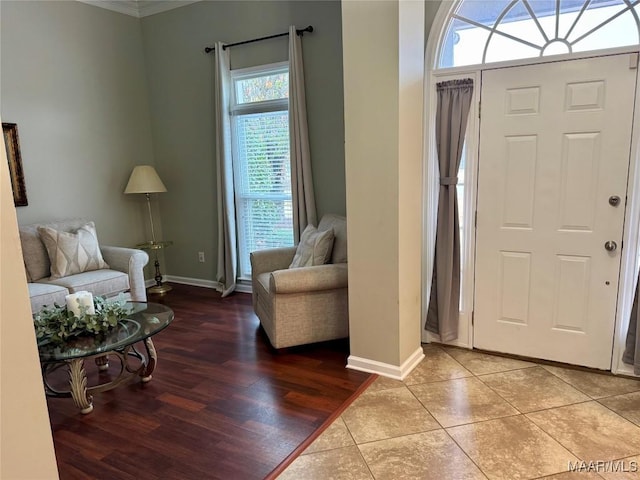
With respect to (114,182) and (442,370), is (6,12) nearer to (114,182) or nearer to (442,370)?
(114,182)

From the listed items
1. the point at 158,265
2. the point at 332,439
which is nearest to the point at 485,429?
the point at 332,439

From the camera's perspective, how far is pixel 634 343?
2709 millimetres

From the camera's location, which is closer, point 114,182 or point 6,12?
point 6,12

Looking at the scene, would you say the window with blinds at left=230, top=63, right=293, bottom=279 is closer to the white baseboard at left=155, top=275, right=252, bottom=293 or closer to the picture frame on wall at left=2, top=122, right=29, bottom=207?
the white baseboard at left=155, top=275, right=252, bottom=293

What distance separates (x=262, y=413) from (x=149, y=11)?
4563 millimetres

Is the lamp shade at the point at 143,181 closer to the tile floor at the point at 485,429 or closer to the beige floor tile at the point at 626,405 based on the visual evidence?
the tile floor at the point at 485,429

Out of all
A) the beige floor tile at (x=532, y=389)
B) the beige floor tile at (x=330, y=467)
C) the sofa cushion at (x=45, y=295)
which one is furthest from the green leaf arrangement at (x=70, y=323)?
the beige floor tile at (x=532, y=389)

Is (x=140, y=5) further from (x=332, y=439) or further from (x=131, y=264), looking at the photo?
(x=332, y=439)

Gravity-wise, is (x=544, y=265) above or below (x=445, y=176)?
below

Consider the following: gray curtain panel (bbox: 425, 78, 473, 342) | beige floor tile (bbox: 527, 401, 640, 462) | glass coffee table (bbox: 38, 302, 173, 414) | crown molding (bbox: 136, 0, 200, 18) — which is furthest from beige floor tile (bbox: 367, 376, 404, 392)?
crown molding (bbox: 136, 0, 200, 18)

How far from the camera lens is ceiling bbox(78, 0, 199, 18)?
4672 millimetres

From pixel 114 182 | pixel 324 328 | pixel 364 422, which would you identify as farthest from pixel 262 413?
pixel 114 182

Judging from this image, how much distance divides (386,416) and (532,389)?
98cm

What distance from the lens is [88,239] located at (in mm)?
4117
